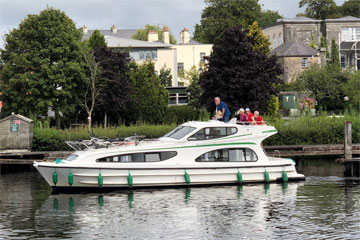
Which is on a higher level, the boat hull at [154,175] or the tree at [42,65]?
the tree at [42,65]

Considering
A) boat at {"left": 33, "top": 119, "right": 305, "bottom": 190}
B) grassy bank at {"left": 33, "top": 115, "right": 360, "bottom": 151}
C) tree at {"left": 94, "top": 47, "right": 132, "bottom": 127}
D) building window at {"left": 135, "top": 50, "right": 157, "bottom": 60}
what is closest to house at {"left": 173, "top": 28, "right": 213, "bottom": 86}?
building window at {"left": 135, "top": 50, "right": 157, "bottom": 60}

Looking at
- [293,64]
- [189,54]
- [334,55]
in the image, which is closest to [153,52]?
[189,54]

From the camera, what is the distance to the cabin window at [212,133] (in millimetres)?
31469

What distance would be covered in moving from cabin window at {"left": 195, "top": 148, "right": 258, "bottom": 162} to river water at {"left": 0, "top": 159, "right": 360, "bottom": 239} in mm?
1193

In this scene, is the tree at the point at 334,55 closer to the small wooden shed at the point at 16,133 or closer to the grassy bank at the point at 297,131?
the grassy bank at the point at 297,131

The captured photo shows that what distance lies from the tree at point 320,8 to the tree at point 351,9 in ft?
4.07

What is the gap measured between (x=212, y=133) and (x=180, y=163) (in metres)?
1.94

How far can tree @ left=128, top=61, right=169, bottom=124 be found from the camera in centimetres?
6044

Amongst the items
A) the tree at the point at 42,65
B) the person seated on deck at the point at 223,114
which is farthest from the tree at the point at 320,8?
the person seated on deck at the point at 223,114

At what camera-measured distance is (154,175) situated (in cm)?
3086

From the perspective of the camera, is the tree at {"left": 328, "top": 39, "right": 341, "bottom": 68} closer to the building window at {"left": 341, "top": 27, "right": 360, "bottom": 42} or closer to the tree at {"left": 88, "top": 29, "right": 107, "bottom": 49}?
the building window at {"left": 341, "top": 27, "right": 360, "bottom": 42}

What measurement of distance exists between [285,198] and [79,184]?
26.8 ft

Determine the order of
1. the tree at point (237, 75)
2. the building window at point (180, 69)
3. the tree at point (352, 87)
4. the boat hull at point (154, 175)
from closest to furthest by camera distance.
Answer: the boat hull at point (154, 175) < the tree at point (237, 75) < the tree at point (352, 87) < the building window at point (180, 69)

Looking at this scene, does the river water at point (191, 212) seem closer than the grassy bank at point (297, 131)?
Yes
